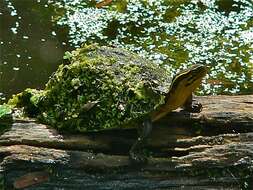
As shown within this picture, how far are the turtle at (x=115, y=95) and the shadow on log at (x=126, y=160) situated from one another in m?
0.07

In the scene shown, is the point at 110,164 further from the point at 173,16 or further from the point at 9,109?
the point at 173,16

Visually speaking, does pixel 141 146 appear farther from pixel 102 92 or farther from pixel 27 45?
pixel 27 45

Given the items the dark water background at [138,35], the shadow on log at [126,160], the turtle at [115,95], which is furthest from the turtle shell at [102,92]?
the dark water background at [138,35]

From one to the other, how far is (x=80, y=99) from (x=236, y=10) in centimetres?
210

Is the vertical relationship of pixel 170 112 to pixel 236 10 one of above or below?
below

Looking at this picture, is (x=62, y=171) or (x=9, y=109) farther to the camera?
(x=9, y=109)

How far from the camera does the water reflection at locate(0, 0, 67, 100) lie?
343 centimetres

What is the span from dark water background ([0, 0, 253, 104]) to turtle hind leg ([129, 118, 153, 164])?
103cm

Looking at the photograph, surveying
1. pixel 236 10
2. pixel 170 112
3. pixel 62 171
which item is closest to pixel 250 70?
pixel 236 10

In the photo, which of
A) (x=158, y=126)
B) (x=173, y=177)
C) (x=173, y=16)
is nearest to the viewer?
(x=173, y=177)

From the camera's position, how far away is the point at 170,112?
8.01ft

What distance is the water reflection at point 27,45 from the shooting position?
3426mm

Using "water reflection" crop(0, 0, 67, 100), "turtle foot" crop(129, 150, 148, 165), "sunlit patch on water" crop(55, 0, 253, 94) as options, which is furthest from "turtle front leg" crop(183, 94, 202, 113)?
"water reflection" crop(0, 0, 67, 100)

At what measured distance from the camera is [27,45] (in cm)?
375
